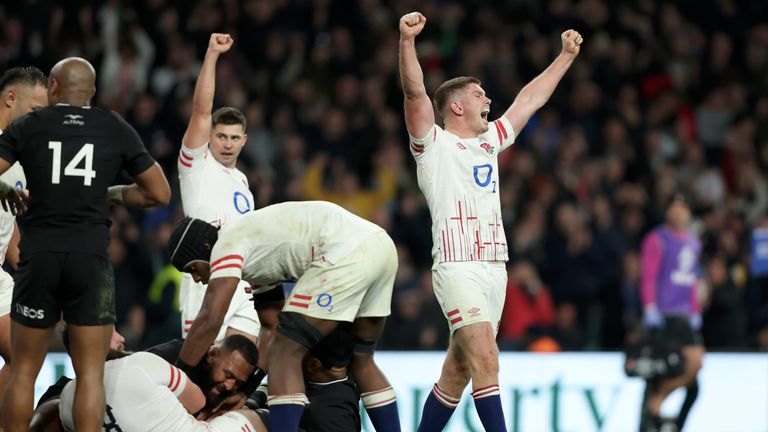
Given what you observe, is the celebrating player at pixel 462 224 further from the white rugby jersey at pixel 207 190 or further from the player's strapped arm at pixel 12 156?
the player's strapped arm at pixel 12 156

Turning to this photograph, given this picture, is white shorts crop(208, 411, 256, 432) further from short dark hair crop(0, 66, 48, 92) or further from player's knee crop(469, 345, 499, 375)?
short dark hair crop(0, 66, 48, 92)

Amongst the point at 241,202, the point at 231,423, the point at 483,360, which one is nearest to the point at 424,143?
the point at 483,360

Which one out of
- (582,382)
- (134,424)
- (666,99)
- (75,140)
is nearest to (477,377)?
(134,424)

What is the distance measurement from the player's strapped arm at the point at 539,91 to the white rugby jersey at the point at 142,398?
2867 mm

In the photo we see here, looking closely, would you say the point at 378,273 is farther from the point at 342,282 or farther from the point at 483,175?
the point at 483,175

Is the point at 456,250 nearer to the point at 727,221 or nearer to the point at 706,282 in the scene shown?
the point at 706,282

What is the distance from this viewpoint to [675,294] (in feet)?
43.1

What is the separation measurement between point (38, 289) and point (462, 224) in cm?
267

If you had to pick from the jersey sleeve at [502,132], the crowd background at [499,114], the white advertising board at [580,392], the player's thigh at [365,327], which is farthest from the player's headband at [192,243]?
the crowd background at [499,114]

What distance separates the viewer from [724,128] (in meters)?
17.4

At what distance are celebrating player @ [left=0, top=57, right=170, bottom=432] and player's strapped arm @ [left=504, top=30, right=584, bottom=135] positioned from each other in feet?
9.25

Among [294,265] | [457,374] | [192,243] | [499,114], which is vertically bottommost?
[457,374]

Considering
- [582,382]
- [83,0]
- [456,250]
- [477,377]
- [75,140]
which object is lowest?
[582,382]

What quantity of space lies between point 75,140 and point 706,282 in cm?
961
